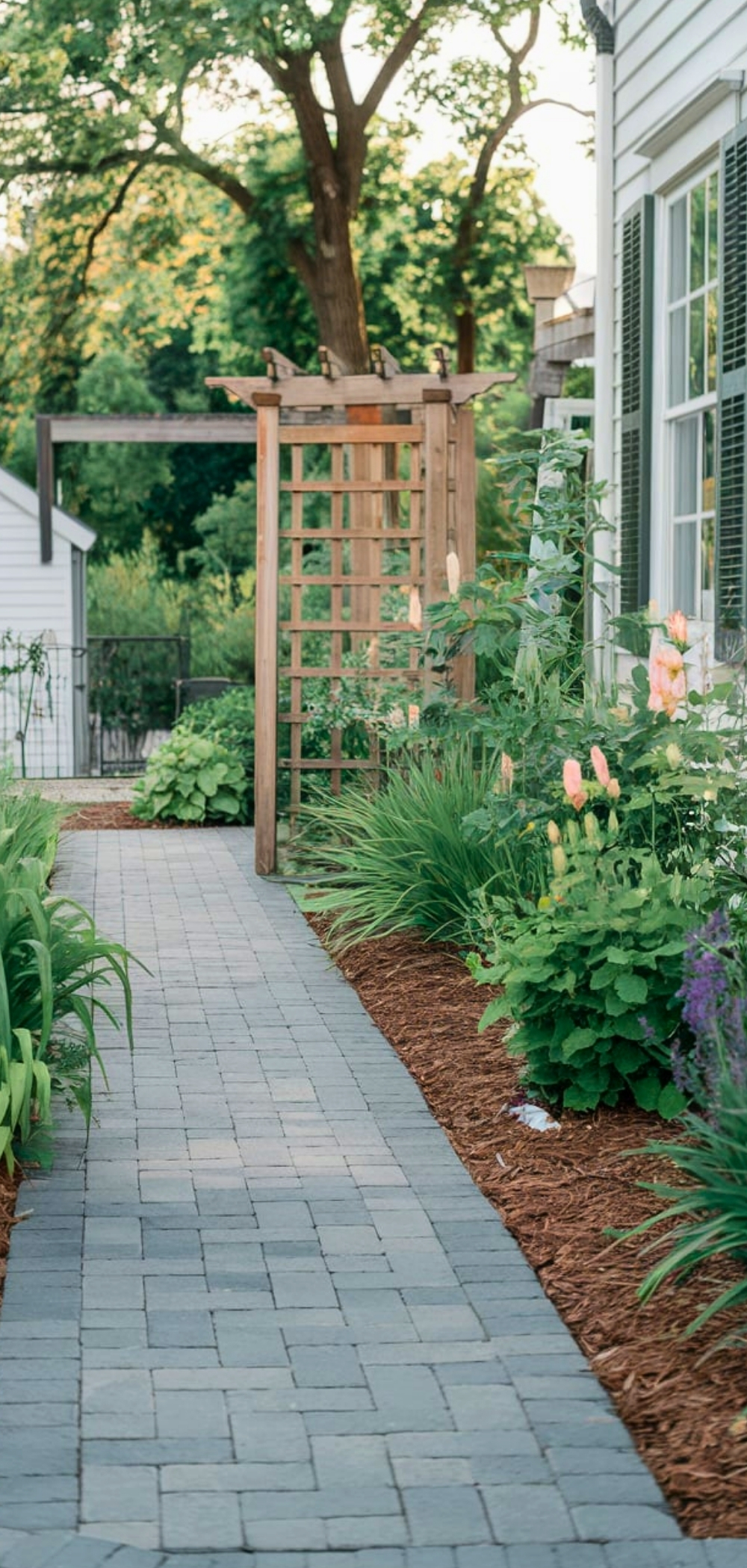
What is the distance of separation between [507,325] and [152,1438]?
27.7 m

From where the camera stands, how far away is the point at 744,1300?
146 inches

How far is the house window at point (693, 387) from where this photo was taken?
8117 millimetres

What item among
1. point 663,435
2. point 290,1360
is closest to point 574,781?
point 290,1360

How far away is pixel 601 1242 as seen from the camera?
14.0 ft

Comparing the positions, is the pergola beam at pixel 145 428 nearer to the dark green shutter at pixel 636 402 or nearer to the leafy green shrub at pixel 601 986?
the dark green shutter at pixel 636 402

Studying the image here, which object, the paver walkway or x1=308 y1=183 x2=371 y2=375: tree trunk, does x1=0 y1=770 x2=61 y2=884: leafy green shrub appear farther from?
x1=308 y1=183 x2=371 y2=375: tree trunk

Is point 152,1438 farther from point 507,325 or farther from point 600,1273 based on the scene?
point 507,325

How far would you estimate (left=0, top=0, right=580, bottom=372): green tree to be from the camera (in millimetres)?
17188

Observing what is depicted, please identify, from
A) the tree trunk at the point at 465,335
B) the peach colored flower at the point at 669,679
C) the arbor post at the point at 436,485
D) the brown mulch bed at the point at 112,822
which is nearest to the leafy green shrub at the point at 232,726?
the brown mulch bed at the point at 112,822

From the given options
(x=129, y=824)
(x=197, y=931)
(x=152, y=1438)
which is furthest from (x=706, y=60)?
(x=129, y=824)

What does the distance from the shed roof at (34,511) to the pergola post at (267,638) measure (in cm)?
1083

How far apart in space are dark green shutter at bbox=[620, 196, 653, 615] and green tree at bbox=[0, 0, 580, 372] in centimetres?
794

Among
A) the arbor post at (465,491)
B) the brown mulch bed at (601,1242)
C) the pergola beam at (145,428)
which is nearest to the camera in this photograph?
the brown mulch bed at (601,1242)

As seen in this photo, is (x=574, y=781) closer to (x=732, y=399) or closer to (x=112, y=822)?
(x=732, y=399)
